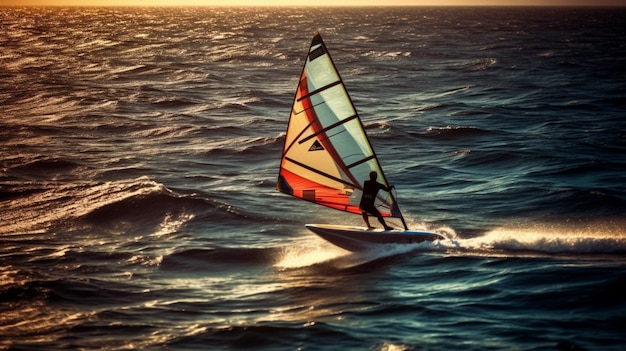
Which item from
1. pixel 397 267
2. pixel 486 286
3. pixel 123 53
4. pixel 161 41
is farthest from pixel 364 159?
pixel 161 41

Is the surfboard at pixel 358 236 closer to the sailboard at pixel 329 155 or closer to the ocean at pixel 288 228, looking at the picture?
the sailboard at pixel 329 155

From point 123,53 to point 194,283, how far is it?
91585mm

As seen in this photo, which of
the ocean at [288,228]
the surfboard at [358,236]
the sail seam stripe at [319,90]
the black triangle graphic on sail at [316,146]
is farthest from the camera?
the surfboard at [358,236]

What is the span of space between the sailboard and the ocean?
0.95m

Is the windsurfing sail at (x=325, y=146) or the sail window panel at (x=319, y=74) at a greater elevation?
the sail window panel at (x=319, y=74)

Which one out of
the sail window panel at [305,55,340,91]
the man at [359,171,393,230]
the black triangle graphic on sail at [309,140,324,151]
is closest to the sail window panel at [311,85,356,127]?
the sail window panel at [305,55,340,91]

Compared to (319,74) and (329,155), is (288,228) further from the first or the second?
(319,74)

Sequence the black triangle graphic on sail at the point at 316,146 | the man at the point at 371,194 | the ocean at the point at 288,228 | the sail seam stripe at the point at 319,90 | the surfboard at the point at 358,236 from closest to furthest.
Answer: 1. the ocean at the point at 288,228
2. the sail seam stripe at the point at 319,90
3. the man at the point at 371,194
4. the black triangle graphic on sail at the point at 316,146
5. the surfboard at the point at 358,236

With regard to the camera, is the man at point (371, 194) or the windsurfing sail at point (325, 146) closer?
the windsurfing sail at point (325, 146)

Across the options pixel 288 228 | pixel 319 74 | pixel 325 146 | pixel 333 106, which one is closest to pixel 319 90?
pixel 319 74

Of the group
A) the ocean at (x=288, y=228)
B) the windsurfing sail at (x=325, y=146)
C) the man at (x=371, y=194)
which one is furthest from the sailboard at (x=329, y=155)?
the ocean at (x=288, y=228)

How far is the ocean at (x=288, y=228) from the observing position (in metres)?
20.1

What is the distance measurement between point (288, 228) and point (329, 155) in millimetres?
5755

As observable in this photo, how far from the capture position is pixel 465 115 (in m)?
54.9
